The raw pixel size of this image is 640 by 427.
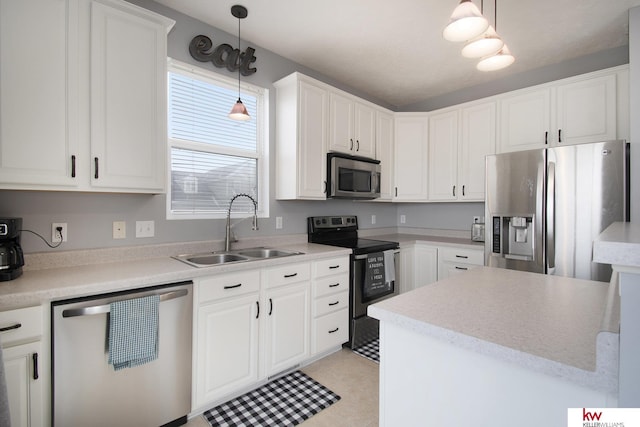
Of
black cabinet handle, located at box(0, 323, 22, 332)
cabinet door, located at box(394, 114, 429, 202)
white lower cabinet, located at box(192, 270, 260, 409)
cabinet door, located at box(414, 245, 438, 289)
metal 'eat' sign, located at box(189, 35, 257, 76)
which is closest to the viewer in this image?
black cabinet handle, located at box(0, 323, 22, 332)

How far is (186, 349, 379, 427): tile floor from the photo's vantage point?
181cm

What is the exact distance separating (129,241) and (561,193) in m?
3.25

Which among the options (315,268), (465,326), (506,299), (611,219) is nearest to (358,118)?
(315,268)

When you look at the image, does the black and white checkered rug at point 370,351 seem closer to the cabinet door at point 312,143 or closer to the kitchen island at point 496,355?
the cabinet door at point 312,143

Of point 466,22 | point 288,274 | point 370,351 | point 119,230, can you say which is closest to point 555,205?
point 466,22

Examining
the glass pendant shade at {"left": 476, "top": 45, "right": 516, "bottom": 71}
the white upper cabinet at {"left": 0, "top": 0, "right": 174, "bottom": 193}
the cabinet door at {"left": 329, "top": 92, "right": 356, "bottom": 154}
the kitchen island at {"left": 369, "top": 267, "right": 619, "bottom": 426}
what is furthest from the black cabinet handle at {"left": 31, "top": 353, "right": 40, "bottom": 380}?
the glass pendant shade at {"left": 476, "top": 45, "right": 516, "bottom": 71}

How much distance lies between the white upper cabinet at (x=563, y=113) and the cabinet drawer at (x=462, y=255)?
1.11m

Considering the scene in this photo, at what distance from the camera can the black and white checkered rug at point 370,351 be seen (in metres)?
2.61

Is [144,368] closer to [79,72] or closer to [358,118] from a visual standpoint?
[79,72]

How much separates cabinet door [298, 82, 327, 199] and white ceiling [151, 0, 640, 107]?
441 millimetres

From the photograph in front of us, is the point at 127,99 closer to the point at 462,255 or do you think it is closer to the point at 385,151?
the point at 385,151

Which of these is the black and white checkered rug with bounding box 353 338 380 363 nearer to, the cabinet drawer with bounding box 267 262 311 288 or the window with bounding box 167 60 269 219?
the cabinet drawer with bounding box 267 262 311 288

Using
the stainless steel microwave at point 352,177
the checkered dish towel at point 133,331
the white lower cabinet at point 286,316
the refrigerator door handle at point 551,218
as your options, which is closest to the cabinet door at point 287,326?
the white lower cabinet at point 286,316

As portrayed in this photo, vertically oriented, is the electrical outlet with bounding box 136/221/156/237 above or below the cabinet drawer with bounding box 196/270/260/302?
above
